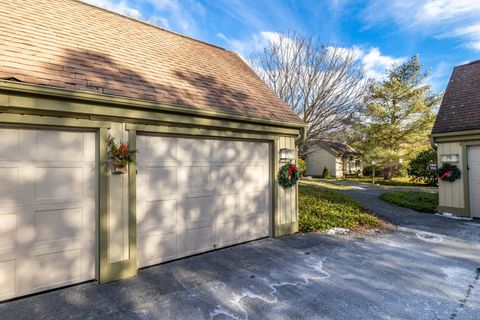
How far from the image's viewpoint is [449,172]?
7.52 m

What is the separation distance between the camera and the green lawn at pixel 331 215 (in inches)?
251

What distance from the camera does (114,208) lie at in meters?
3.57

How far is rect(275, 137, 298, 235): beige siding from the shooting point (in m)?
5.60

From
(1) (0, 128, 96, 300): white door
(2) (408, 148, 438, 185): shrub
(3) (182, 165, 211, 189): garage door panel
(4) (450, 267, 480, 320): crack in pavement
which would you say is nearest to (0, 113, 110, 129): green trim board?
(1) (0, 128, 96, 300): white door

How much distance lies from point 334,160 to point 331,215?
20498 mm

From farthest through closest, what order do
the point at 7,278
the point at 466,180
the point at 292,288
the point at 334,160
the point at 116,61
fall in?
the point at 334,160 < the point at 466,180 < the point at 116,61 < the point at 292,288 < the point at 7,278

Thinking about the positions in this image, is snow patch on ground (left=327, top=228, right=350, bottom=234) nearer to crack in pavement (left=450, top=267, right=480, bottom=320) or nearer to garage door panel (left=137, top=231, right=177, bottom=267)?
crack in pavement (left=450, top=267, right=480, bottom=320)

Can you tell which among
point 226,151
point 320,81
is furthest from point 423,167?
point 226,151

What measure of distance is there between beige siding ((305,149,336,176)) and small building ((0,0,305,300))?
21910 millimetres

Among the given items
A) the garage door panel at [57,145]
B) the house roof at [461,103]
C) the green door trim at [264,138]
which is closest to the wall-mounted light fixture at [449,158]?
the house roof at [461,103]

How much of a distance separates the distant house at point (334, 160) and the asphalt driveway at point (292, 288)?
70.6 ft

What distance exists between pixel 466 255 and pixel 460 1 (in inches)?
287

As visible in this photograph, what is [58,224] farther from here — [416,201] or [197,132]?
[416,201]

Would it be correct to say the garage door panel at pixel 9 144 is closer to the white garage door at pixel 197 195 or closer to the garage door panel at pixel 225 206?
the white garage door at pixel 197 195
